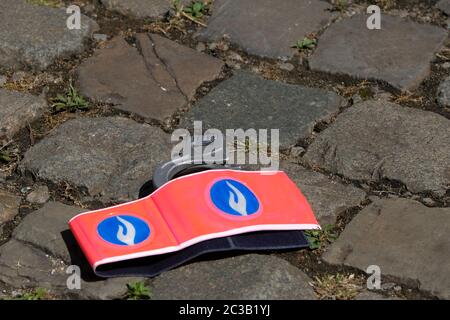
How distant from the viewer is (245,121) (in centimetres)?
321

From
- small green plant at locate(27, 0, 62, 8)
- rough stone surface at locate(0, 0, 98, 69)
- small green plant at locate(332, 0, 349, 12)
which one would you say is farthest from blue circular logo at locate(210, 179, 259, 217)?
small green plant at locate(27, 0, 62, 8)

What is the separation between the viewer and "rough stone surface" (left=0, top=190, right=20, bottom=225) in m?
2.80

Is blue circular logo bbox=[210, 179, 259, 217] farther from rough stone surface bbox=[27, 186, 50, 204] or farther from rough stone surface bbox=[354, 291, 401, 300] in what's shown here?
rough stone surface bbox=[27, 186, 50, 204]

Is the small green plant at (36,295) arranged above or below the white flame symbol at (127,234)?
below

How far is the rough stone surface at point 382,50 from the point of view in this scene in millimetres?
3418

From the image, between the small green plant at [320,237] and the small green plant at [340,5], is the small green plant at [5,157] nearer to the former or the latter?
the small green plant at [320,237]

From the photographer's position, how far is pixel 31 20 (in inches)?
143

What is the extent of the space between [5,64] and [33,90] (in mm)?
204

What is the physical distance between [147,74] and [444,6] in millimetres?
1234

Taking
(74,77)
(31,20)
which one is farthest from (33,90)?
(31,20)

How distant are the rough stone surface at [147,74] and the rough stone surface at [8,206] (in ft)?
1.85

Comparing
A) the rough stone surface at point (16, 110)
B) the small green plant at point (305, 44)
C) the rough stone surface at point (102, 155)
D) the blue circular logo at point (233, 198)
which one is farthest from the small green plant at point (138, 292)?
the small green plant at point (305, 44)

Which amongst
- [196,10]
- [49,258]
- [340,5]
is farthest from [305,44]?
[49,258]

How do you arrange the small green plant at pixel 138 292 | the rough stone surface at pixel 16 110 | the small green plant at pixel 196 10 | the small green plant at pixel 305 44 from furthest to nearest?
the small green plant at pixel 196 10 < the small green plant at pixel 305 44 < the rough stone surface at pixel 16 110 < the small green plant at pixel 138 292
